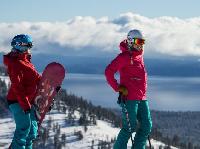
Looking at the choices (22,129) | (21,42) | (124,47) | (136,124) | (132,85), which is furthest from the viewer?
(124,47)

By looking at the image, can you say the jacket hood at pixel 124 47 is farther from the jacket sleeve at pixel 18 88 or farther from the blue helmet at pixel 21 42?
the jacket sleeve at pixel 18 88

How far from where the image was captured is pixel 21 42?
11242mm

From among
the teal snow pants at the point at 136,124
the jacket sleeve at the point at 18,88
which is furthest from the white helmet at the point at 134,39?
the jacket sleeve at the point at 18,88

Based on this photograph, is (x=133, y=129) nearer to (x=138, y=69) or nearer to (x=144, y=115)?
(x=144, y=115)

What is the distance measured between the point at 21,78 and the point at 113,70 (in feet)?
7.77

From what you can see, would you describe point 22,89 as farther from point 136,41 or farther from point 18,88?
point 136,41

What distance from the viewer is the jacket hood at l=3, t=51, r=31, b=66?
35.9ft

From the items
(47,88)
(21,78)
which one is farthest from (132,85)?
(21,78)

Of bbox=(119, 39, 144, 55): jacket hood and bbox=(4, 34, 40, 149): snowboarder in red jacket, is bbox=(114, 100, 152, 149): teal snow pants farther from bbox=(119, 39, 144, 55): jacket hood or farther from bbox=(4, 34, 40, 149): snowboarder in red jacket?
bbox=(4, 34, 40, 149): snowboarder in red jacket

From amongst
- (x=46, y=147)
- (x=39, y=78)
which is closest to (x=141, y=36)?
(x=39, y=78)

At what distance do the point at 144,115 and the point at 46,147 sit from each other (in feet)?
614

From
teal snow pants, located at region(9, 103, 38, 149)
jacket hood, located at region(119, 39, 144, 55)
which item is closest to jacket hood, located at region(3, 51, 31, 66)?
teal snow pants, located at region(9, 103, 38, 149)

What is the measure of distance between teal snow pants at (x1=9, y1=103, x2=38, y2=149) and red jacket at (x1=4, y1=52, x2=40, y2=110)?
21cm

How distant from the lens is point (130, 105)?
12.1 meters
